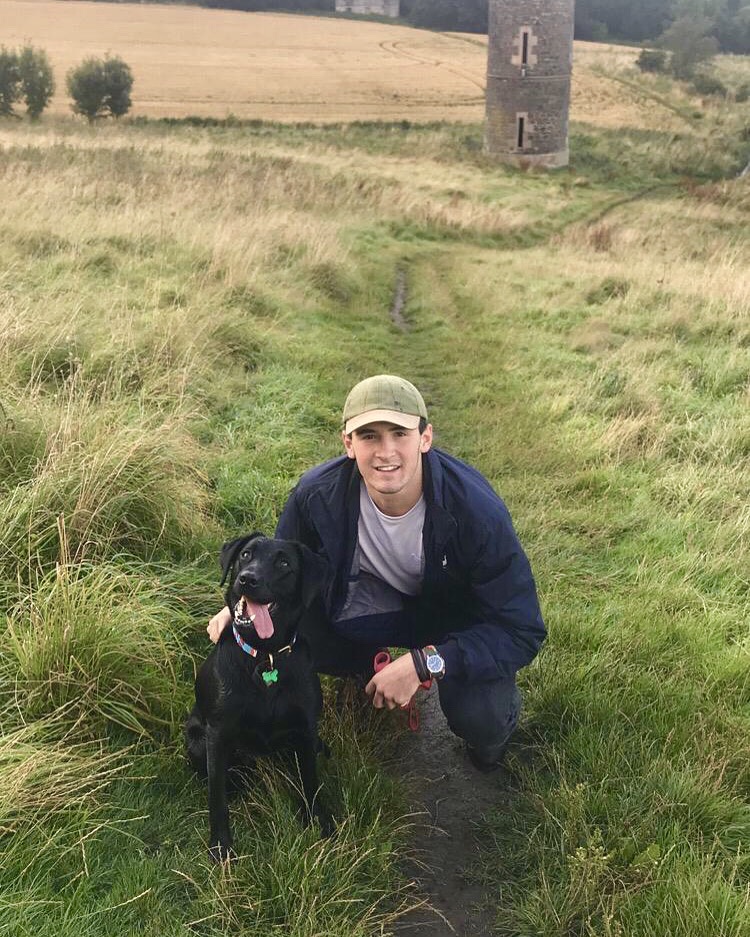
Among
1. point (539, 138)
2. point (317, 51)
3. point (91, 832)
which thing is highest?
point (317, 51)

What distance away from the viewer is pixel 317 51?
187 ft

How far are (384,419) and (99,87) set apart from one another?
4037cm

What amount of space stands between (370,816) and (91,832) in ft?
2.82

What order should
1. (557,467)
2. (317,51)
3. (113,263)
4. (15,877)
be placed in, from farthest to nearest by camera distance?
(317,51) < (113,263) < (557,467) < (15,877)

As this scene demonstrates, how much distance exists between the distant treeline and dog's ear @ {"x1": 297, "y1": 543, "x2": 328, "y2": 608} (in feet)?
259

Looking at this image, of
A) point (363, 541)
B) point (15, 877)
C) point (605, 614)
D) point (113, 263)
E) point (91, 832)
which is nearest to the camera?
point (15, 877)

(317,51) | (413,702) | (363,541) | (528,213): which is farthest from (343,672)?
(317,51)

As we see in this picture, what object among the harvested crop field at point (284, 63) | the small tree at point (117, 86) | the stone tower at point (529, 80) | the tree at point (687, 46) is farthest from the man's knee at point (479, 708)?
the tree at point (687, 46)

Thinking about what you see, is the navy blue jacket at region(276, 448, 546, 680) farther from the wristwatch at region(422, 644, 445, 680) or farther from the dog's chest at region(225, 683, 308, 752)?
the dog's chest at region(225, 683, 308, 752)

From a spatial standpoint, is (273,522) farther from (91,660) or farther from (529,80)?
(529,80)

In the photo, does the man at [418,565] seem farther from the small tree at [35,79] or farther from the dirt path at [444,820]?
the small tree at [35,79]

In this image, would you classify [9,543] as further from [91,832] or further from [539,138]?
[539,138]

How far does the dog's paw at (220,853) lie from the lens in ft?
7.13

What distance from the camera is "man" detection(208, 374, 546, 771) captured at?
2.47 m
